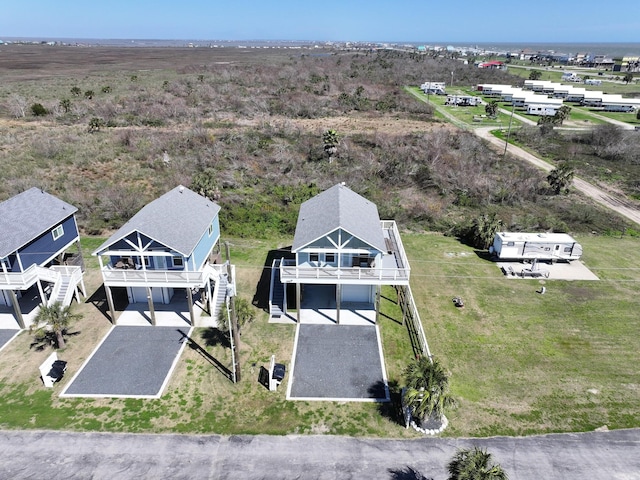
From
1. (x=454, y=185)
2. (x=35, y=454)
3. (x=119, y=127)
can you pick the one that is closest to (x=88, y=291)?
(x=35, y=454)

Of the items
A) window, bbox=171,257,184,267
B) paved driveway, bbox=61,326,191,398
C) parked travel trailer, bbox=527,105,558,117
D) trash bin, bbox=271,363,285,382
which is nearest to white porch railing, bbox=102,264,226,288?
window, bbox=171,257,184,267

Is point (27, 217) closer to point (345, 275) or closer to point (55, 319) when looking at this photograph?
point (55, 319)

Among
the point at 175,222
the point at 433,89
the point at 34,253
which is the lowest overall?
the point at 34,253

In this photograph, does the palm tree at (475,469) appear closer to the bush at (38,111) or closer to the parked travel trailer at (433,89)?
the bush at (38,111)

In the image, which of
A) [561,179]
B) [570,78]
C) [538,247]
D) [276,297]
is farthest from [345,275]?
[570,78]

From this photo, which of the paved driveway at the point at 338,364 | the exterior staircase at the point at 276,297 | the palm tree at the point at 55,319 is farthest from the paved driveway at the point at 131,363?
the paved driveway at the point at 338,364

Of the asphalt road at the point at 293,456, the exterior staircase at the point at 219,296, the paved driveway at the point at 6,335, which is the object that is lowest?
the asphalt road at the point at 293,456

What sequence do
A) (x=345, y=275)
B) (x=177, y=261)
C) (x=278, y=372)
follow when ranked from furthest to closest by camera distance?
1. (x=177, y=261)
2. (x=345, y=275)
3. (x=278, y=372)

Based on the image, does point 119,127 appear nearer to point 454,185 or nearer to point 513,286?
point 454,185
